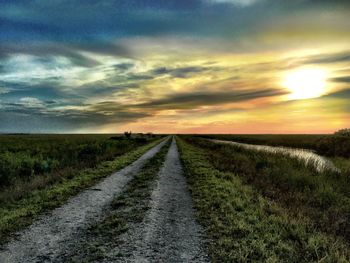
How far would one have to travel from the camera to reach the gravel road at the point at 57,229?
6323mm

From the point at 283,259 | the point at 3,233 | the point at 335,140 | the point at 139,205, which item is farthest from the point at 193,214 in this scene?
the point at 335,140

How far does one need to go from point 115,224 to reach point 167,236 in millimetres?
1696

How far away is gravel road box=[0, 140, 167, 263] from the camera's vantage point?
6.32 meters

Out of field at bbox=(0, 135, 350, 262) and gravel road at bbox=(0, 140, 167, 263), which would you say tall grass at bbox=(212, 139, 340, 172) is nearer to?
field at bbox=(0, 135, 350, 262)

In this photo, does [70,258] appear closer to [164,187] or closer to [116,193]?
[116,193]

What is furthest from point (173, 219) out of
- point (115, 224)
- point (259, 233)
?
point (259, 233)

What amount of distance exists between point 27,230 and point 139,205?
142 inches

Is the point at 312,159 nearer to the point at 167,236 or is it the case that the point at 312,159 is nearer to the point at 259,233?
the point at 259,233

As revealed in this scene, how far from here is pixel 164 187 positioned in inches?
541

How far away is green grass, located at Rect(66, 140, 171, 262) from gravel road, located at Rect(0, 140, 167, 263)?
1.08ft

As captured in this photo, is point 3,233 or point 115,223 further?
point 115,223

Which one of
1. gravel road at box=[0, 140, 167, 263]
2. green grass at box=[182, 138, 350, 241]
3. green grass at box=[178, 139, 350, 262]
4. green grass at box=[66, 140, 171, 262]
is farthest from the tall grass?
gravel road at box=[0, 140, 167, 263]

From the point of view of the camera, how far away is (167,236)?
291 inches

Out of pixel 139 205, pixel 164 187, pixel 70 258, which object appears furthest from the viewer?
pixel 164 187
